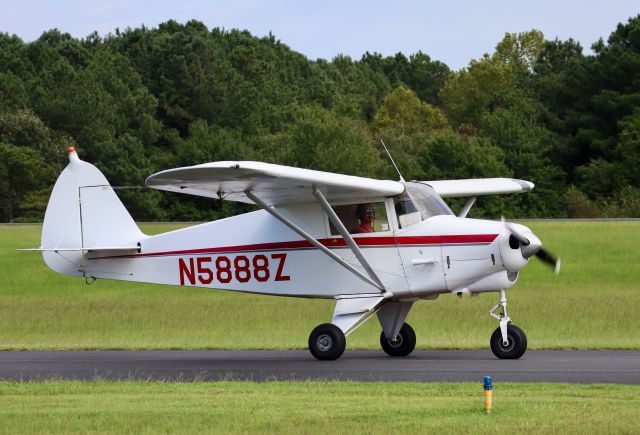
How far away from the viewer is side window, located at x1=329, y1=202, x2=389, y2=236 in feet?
59.4

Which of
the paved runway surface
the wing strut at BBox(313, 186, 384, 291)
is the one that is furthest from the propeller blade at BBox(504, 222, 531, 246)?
the wing strut at BBox(313, 186, 384, 291)

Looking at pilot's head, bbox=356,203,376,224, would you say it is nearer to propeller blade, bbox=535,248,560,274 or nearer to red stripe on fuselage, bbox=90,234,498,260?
red stripe on fuselage, bbox=90,234,498,260

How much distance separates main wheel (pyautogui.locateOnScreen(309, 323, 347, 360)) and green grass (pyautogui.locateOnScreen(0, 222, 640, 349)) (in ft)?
9.71

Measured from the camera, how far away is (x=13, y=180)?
229 ft

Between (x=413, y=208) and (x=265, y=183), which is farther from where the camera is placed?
(x=413, y=208)

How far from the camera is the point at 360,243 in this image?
18125mm

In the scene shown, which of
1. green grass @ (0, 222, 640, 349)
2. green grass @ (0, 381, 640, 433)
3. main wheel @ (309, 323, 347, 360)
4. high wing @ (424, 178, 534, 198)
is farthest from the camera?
green grass @ (0, 222, 640, 349)

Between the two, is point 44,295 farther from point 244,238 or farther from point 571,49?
point 571,49

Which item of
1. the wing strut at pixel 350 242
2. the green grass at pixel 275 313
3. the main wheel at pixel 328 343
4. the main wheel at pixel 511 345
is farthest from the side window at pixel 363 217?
the green grass at pixel 275 313

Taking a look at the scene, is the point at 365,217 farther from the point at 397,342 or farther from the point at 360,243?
the point at 397,342

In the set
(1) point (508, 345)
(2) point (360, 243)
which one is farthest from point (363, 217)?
(1) point (508, 345)

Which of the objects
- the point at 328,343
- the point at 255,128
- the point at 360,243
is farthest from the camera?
the point at 255,128

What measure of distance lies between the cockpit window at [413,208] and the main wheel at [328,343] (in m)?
1.79

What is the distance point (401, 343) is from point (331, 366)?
215 cm
